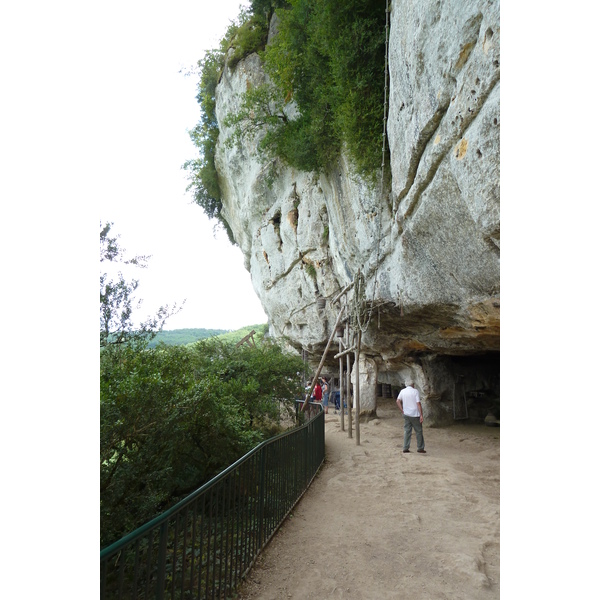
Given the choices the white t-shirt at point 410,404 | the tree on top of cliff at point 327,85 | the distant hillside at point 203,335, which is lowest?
the distant hillside at point 203,335

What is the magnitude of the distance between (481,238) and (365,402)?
9.95 m

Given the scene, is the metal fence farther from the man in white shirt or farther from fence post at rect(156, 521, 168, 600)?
the man in white shirt

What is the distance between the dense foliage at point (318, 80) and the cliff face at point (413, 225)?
0.85 metres

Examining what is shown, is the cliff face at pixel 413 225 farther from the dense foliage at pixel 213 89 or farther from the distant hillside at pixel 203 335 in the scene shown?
the distant hillside at pixel 203 335

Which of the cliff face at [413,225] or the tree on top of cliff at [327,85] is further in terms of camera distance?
the tree on top of cliff at [327,85]

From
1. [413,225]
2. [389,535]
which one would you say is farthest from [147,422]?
[413,225]

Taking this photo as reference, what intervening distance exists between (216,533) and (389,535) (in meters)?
2.47

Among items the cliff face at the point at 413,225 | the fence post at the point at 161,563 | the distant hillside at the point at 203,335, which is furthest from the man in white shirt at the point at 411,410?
the distant hillside at the point at 203,335

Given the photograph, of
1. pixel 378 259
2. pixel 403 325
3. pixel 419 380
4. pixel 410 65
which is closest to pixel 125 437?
pixel 410 65

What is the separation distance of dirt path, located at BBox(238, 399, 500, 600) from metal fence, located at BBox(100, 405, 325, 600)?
260mm

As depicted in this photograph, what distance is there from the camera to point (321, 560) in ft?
13.6

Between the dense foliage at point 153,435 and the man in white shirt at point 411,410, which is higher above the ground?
the dense foliage at point 153,435

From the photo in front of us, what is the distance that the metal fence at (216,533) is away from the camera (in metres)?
2.56

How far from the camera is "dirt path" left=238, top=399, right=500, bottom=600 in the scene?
12.0 feet
